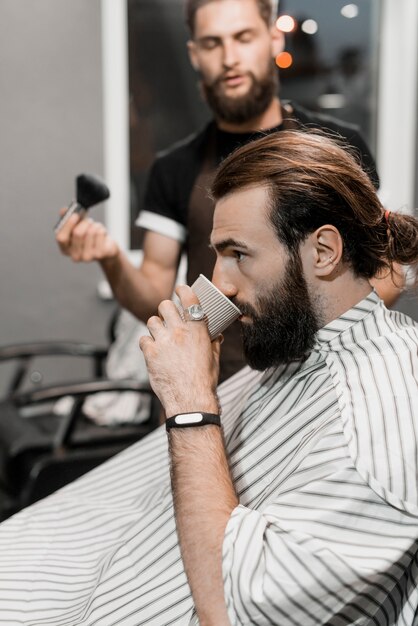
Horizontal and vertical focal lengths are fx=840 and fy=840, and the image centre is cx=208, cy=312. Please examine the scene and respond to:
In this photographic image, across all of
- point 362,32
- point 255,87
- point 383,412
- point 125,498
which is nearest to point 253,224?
point 383,412

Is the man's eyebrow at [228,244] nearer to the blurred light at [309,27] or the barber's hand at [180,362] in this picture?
the barber's hand at [180,362]

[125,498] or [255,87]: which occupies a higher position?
[255,87]

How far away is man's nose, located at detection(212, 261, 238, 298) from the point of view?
1.37 m

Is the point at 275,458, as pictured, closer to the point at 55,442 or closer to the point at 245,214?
the point at 245,214

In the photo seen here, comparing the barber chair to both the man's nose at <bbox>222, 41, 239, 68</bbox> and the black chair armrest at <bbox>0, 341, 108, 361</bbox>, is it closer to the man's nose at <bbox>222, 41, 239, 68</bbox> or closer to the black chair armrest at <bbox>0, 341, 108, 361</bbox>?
the black chair armrest at <bbox>0, 341, 108, 361</bbox>

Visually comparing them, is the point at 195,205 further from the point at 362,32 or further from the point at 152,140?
the point at 362,32

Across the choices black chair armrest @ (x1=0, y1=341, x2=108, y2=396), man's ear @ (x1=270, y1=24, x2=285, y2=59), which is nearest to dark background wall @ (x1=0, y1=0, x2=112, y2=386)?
black chair armrest @ (x1=0, y1=341, x2=108, y2=396)

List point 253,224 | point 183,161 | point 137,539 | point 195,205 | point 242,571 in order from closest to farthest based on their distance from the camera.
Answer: point 242,571 < point 253,224 < point 137,539 < point 195,205 < point 183,161

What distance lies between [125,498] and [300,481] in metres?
0.65

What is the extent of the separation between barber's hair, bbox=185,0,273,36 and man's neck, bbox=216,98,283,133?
23 cm

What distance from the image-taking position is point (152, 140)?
4059 millimetres

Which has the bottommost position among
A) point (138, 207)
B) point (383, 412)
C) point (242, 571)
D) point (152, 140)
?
point (138, 207)

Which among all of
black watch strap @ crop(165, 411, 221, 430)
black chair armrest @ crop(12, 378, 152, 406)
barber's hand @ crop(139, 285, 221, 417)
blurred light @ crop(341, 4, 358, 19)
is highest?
barber's hand @ crop(139, 285, 221, 417)

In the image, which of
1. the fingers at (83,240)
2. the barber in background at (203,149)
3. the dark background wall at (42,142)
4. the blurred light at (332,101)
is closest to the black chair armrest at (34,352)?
the dark background wall at (42,142)
